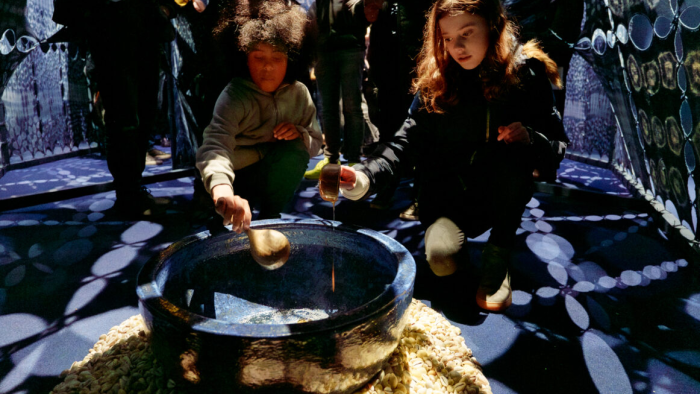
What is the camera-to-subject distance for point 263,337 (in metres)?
0.91

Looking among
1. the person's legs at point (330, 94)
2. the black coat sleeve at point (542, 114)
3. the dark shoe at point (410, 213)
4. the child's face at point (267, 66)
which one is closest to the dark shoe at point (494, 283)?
the black coat sleeve at point (542, 114)

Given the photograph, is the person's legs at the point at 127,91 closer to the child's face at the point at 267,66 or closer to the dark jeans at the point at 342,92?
the child's face at the point at 267,66

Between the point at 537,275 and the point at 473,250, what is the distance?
352 millimetres

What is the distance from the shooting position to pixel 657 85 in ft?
7.53

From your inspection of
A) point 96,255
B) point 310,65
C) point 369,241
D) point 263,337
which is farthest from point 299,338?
point 96,255

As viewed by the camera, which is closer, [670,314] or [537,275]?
[670,314]

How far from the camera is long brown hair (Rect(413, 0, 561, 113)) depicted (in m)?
1.68

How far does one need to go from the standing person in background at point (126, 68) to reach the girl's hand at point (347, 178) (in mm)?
1381

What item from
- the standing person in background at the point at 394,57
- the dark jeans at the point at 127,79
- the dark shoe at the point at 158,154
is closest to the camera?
the dark jeans at the point at 127,79

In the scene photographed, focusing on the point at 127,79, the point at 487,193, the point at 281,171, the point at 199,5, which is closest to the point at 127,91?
the point at 127,79

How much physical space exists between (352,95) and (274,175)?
159cm

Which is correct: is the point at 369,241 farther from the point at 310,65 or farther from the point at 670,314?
the point at 670,314

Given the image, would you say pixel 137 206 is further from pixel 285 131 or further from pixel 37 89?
pixel 37 89

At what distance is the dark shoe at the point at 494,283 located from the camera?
1.77 m
